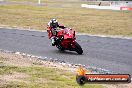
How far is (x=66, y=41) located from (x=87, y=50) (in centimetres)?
136

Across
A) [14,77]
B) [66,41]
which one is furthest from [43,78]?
[66,41]

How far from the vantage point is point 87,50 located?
719 inches

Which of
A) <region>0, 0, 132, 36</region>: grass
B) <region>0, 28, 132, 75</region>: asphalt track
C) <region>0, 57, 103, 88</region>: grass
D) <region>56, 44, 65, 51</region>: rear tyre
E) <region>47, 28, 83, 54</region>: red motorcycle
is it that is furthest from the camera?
<region>0, 0, 132, 36</region>: grass

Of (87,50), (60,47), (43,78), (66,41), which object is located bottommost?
(87,50)

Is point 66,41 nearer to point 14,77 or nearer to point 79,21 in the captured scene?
point 14,77

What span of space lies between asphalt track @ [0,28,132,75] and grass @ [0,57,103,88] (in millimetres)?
2619

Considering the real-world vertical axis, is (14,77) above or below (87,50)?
above

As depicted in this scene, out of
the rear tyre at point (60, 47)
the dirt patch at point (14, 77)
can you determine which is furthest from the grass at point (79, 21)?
the dirt patch at point (14, 77)

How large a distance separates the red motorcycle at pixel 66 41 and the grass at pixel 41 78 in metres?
4.38

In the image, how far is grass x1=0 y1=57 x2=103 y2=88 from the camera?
991 cm

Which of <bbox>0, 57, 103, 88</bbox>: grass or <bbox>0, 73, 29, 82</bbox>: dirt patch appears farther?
<bbox>0, 73, 29, 82</bbox>: dirt patch

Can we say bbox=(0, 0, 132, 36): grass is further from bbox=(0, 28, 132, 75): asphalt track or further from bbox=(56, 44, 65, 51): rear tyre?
bbox=(56, 44, 65, 51): rear tyre

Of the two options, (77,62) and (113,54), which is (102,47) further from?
(77,62)

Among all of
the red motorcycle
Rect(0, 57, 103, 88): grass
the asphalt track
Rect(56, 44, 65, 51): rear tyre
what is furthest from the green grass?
Rect(56, 44, 65, 51): rear tyre
